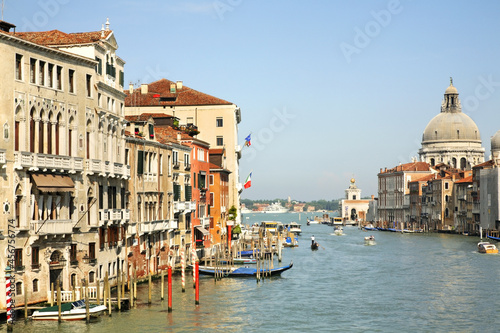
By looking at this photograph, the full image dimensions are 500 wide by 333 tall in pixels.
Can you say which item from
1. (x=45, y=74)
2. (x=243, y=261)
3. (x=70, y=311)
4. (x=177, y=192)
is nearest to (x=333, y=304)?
(x=177, y=192)

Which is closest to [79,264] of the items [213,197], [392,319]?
[392,319]

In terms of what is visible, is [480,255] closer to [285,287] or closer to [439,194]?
[285,287]

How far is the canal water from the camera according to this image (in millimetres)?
25906

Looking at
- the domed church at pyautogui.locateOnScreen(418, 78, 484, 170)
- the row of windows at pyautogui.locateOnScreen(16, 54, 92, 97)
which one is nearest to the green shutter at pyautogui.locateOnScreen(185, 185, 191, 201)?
the row of windows at pyautogui.locateOnScreen(16, 54, 92, 97)

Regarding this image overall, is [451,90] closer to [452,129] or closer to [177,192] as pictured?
[452,129]

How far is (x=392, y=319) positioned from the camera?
2816 centimetres

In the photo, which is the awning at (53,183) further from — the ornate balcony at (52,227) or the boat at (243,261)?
the boat at (243,261)

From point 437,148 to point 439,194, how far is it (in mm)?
34729

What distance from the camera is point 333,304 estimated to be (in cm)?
3166

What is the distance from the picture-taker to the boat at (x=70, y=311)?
23.0 m

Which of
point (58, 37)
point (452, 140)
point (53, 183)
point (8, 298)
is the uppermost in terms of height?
point (452, 140)

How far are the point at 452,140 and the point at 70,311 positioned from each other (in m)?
125

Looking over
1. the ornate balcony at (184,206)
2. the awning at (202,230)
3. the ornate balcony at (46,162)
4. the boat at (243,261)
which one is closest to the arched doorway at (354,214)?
the boat at (243,261)

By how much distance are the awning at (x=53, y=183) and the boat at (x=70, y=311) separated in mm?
3381
